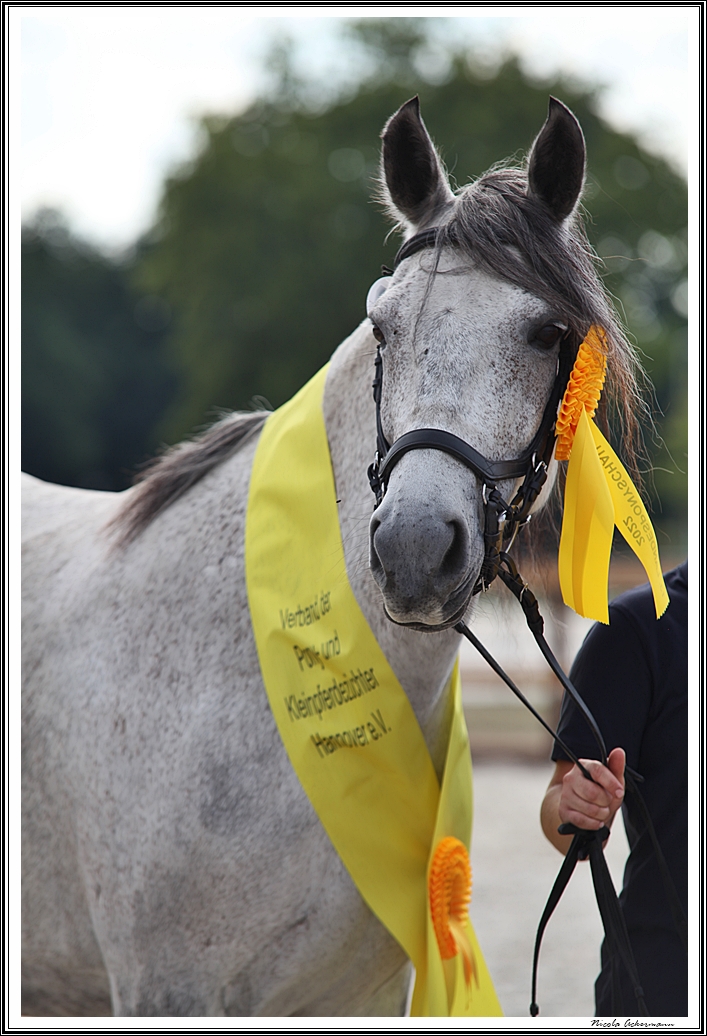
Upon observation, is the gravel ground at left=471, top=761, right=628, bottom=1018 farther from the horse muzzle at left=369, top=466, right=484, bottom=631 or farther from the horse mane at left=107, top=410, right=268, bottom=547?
the horse muzzle at left=369, top=466, right=484, bottom=631

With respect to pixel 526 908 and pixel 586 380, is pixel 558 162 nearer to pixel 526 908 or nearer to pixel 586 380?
pixel 586 380

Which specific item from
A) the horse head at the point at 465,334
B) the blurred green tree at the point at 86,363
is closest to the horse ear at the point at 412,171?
the horse head at the point at 465,334

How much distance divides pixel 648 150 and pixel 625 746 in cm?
2111

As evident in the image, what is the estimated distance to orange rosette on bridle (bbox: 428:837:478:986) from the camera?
238cm

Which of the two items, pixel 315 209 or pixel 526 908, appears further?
pixel 315 209

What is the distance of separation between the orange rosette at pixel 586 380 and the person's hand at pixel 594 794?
0.75 metres

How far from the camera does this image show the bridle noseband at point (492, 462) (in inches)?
74.1

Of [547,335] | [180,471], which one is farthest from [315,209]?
[547,335]

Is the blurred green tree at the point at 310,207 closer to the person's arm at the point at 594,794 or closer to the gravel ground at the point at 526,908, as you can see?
the gravel ground at the point at 526,908

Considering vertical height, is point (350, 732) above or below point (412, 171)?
below

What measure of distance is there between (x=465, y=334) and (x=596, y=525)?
577mm

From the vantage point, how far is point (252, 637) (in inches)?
98.3

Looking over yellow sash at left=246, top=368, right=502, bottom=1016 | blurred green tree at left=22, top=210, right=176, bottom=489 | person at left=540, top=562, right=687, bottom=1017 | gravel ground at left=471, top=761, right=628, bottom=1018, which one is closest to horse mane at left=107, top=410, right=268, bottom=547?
yellow sash at left=246, top=368, right=502, bottom=1016

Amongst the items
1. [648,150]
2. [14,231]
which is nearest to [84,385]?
[648,150]
